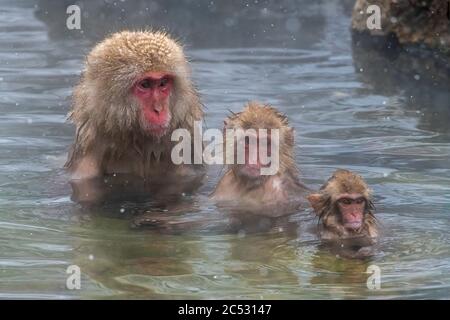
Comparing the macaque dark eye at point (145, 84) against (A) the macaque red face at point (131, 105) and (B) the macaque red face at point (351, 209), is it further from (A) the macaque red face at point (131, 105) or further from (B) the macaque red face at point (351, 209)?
(B) the macaque red face at point (351, 209)

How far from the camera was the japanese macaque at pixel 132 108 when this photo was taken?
718 cm

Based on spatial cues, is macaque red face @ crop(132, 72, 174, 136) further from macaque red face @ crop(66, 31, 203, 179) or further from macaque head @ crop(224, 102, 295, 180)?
macaque head @ crop(224, 102, 295, 180)

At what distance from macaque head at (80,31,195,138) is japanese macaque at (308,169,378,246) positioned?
1.22m

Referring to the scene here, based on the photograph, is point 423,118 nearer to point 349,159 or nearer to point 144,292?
point 349,159

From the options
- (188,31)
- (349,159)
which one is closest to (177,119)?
(349,159)

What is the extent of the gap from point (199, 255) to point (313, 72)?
16.6 ft

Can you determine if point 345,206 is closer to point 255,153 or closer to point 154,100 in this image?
point 255,153

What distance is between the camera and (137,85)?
7184 millimetres

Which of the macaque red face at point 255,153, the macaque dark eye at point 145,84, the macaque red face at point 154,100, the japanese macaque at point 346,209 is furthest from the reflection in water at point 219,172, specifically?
the macaque dark eye at point 145,84

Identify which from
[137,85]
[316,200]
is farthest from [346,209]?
[137,85]

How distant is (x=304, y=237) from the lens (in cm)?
646

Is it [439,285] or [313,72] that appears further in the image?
[313,72]

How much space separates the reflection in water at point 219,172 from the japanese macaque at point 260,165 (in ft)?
0.63

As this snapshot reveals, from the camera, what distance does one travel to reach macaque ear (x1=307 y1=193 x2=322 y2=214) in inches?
253
